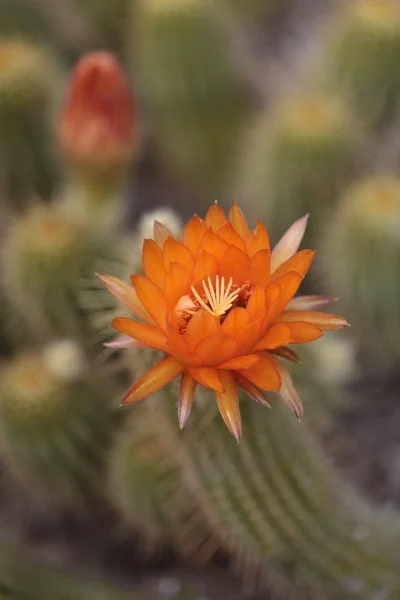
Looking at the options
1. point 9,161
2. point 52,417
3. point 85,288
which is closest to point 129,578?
point 52,417

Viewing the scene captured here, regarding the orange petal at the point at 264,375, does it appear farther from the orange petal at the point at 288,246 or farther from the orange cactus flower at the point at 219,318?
the orange petal at the point at 288,246

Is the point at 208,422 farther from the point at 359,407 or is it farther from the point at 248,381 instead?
the point at 359,407

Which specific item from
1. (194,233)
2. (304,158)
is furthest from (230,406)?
(304,158)

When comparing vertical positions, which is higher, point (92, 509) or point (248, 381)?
point (248, 381)

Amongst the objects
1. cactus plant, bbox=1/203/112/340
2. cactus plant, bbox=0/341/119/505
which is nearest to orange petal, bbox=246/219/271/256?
cactus plant, bbox=0/341/119/505

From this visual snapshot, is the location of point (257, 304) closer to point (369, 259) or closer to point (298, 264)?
point (298, 264)

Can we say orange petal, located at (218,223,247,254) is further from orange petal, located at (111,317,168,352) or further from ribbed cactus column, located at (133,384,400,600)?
ribbed cactus column, located at (133,384,400,600)
